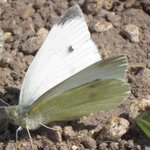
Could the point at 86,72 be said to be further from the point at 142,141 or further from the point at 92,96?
the point at 142,141

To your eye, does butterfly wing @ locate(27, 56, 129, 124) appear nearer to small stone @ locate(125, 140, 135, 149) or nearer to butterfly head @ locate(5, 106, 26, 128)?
butterfly head @ locate(5, 106, 26, 128)

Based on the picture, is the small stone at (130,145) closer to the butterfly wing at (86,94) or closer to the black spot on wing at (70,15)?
the butterfly wing at (86,94)

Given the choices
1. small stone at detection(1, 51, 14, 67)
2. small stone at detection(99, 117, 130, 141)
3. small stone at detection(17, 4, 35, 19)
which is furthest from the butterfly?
small stone at detection(17, 4, 35, 19)

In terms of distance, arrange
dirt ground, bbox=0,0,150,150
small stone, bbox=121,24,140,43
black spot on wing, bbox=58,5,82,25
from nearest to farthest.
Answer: dirt ground, bbox=0,0,150,150 → black spot on wing, bbox=58,5,82,25 → small stone, bbox=121,24,140,43

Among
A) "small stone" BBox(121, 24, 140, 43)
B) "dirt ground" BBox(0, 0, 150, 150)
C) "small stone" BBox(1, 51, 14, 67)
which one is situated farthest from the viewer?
"small stone" BBox(121, 24, 140, 43)

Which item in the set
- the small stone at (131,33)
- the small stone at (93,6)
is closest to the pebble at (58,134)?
the small stone at (131,33)

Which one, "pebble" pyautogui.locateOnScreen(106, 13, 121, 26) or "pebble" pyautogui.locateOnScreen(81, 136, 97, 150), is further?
"pebble" pyautogui.locateOnScreen(106, 13, 121, 26)

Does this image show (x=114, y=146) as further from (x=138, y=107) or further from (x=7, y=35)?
(x=7, y=35)
